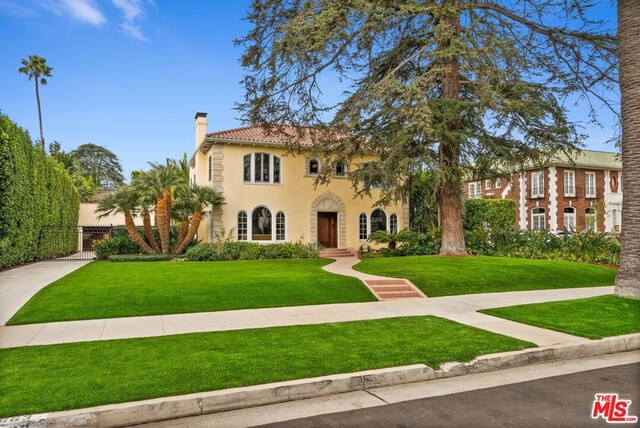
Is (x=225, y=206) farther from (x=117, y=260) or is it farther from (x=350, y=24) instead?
(x=350, y=24)

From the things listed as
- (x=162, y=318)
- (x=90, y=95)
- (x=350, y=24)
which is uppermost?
(x=350, y=24)

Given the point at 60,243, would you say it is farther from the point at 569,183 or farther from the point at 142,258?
the point at 569,183

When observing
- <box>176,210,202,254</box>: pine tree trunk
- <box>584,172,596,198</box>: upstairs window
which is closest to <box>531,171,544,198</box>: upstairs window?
<box>584,172,596,198</box>: upstairs window

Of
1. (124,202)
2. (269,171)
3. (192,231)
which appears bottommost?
(192,231)

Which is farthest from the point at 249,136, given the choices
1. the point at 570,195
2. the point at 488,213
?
the point at 570,195

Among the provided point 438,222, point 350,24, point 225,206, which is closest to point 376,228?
point 438,222

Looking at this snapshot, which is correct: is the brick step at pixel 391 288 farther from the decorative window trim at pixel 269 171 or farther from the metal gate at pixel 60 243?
the metal gate at pixel 60 243

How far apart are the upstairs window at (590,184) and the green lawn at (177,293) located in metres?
36.2

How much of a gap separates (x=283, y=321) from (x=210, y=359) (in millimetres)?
2783

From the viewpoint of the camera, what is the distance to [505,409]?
4535mm

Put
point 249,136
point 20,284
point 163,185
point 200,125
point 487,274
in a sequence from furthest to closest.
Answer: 1. point 200,125
2. point 249,136
3. point 163,185
4. point 487,274
5. point 20,284

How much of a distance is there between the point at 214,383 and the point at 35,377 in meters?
2.16

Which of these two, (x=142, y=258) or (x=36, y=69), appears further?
(x=36, y=69)

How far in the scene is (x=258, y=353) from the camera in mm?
6176
